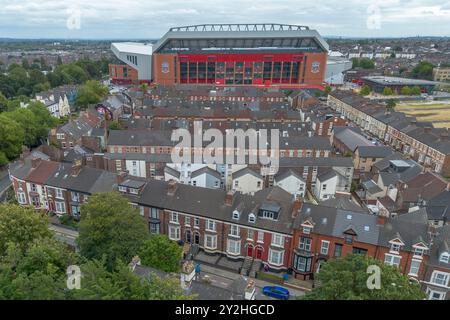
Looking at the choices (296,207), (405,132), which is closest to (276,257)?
(296,207)

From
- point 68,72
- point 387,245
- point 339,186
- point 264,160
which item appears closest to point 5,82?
point 68,72

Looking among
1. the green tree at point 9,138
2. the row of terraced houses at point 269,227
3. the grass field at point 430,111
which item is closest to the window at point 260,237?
the row of terraced houses at point 269,227

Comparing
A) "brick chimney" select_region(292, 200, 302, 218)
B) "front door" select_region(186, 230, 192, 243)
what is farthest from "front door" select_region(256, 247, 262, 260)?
"front door" select_region(186, 230, 192, 243)

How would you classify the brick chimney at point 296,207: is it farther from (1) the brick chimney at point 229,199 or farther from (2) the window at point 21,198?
(2) the window at point 21,198

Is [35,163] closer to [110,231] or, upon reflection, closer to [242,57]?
[110,231]

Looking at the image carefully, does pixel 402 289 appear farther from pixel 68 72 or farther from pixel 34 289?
pixel 68 72
